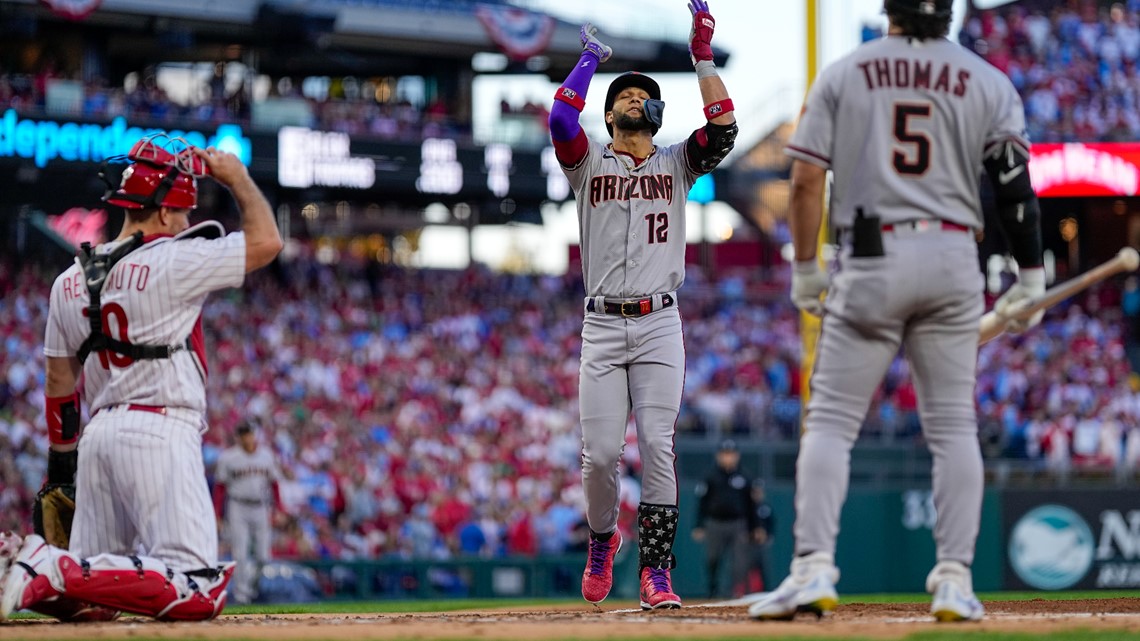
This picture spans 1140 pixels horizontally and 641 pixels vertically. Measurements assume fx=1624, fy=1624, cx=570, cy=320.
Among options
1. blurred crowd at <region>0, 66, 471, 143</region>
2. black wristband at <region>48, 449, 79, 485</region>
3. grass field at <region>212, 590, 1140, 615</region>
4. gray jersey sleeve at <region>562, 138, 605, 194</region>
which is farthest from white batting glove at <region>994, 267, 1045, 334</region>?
blurred crowd at <region>0, 66, 471, 143</region>

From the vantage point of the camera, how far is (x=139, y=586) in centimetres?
586

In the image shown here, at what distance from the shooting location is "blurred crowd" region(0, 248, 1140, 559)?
18969mm

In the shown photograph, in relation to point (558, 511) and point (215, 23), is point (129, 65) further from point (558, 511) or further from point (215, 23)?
point (558, 511)

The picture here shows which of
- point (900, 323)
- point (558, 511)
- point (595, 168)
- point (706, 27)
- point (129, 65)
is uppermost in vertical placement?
point (129, 65)

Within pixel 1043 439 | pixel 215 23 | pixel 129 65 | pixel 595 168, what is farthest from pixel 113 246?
pixel 129 65

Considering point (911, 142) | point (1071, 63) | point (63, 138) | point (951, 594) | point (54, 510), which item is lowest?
point (951, 594)

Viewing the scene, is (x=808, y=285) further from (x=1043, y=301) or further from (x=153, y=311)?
(x=153, y=311)

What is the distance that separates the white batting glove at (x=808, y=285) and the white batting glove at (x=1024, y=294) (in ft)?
2.38

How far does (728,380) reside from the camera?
2508cm

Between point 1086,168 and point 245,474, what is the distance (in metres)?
17.6

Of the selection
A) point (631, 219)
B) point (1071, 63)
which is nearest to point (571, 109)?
point (631, 219)

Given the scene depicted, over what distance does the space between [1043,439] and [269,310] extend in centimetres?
1130

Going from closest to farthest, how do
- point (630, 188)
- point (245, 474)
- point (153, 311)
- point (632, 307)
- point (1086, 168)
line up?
point (153, 311) → point (632, 307) → point (630, 188) → point (245, 474) → point (1086, 168)

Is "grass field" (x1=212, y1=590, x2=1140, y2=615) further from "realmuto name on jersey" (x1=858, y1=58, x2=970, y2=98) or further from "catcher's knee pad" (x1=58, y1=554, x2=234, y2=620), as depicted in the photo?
"realmuto name on jersey" (x1=858, y1=58, x2=970, y2=98)
